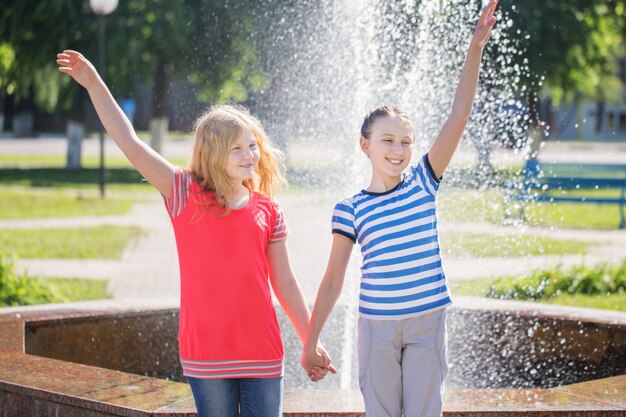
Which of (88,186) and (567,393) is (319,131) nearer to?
(567,393)

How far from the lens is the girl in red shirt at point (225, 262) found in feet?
9.30

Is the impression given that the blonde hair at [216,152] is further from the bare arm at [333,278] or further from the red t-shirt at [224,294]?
the bare arm at [333,278]

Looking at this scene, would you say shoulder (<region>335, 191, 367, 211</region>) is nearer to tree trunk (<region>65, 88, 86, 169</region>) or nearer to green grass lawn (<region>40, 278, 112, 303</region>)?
green grass lawn (<region>40, 278, 112, 303</region>)

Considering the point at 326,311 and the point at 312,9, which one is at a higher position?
the point at 312,9

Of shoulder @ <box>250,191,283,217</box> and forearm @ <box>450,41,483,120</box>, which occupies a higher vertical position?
forearm @ <box>450,41,483,120</box>

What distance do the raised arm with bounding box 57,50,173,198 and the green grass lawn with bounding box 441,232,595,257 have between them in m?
5.68

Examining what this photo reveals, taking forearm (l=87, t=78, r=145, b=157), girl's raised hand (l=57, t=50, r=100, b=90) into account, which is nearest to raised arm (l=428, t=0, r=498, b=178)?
forearm (l=87, t=78, r=145, b=157)

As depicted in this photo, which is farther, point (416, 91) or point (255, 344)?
point (416, 91)

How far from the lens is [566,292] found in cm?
839

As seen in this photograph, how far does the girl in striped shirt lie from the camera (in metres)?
2.95

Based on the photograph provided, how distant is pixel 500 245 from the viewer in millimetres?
10320

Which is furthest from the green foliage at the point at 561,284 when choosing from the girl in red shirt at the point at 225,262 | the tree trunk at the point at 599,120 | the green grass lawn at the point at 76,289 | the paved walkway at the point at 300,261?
the tree trunk at the point at 599,120

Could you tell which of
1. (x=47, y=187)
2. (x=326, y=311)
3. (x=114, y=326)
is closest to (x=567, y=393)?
(x=326, y=311)

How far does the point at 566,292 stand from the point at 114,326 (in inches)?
162
